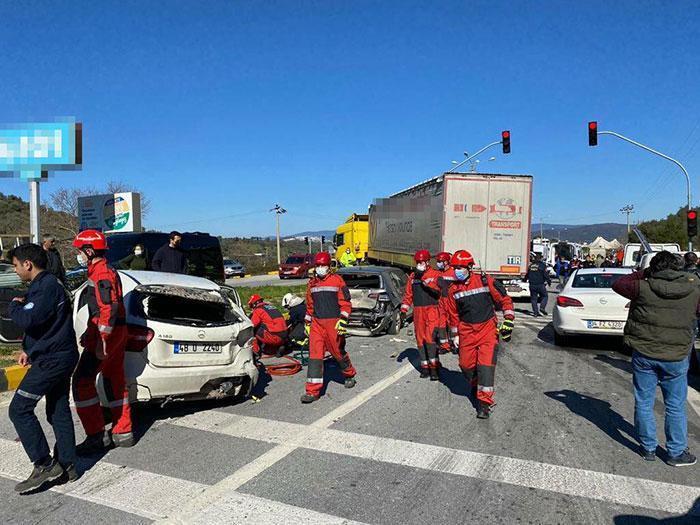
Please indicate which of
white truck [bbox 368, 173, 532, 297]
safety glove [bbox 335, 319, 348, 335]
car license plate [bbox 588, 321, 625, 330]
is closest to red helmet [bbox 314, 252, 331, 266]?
safety glove [bbox 335, 319, 348, 335]

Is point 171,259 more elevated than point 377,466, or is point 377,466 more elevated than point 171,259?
point 171,259

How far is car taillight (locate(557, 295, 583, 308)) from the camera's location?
9.96 metres

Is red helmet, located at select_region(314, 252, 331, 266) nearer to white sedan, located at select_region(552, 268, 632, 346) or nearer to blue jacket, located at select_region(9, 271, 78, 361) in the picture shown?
blue jacket, located at select_region(9, 271, 78, 361)

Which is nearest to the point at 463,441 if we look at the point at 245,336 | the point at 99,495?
the point at 245,336

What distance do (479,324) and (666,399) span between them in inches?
73.7

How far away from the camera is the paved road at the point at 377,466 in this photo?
3.63 metres

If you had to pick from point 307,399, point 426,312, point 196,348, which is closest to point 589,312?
point 426,312

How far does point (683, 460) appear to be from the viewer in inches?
176

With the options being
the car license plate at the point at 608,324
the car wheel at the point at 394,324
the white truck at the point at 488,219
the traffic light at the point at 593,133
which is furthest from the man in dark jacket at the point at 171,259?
the traffic light at the point at 593,133

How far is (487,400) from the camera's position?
18.8ft

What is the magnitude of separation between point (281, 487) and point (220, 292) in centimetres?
237

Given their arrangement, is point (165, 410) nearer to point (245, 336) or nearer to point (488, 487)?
point (245, 336)

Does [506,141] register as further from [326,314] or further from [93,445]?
[93,445]

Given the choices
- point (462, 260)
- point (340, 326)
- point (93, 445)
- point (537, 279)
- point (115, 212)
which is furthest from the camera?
point (115, 212)
